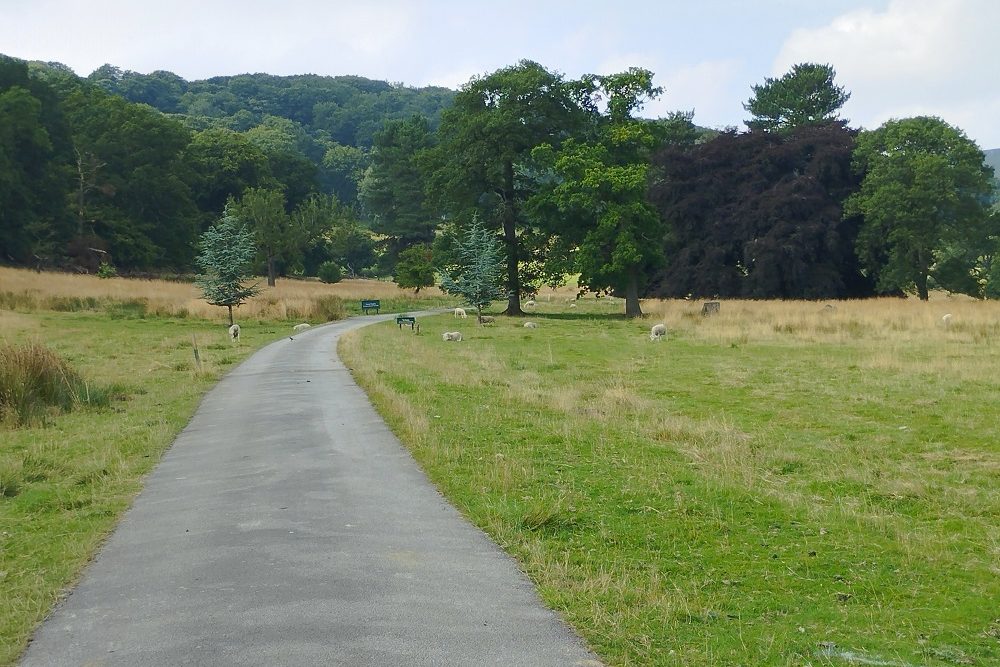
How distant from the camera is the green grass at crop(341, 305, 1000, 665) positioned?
5.98 meters

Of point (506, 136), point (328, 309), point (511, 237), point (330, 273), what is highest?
point (506, 136)

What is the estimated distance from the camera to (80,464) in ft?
40.6

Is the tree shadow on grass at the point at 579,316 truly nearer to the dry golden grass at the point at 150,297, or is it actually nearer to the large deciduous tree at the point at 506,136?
the large deciduous tree at the point at 506,136

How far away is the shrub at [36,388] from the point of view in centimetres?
1650

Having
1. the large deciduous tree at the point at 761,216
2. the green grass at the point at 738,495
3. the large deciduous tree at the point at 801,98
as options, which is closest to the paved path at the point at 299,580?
the green grass at the point at 738,495

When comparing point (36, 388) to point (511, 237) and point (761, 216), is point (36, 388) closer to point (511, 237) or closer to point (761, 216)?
point (511, 237)

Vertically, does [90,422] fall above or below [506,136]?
below

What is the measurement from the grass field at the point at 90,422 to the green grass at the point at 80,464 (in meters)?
0.02

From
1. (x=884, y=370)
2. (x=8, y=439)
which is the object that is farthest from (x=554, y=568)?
(x=884, y=370)

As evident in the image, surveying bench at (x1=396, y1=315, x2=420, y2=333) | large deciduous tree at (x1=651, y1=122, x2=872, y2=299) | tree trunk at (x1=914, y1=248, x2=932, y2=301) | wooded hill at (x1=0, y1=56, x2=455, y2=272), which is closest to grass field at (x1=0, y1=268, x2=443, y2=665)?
bench at (x1=396, y1=315, x2=420, y2=333)

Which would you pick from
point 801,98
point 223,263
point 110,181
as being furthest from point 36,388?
point 801,98

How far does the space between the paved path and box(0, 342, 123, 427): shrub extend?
580 cm

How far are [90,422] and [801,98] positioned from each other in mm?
96805

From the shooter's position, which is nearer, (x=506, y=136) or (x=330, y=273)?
(x=506, y=136)
